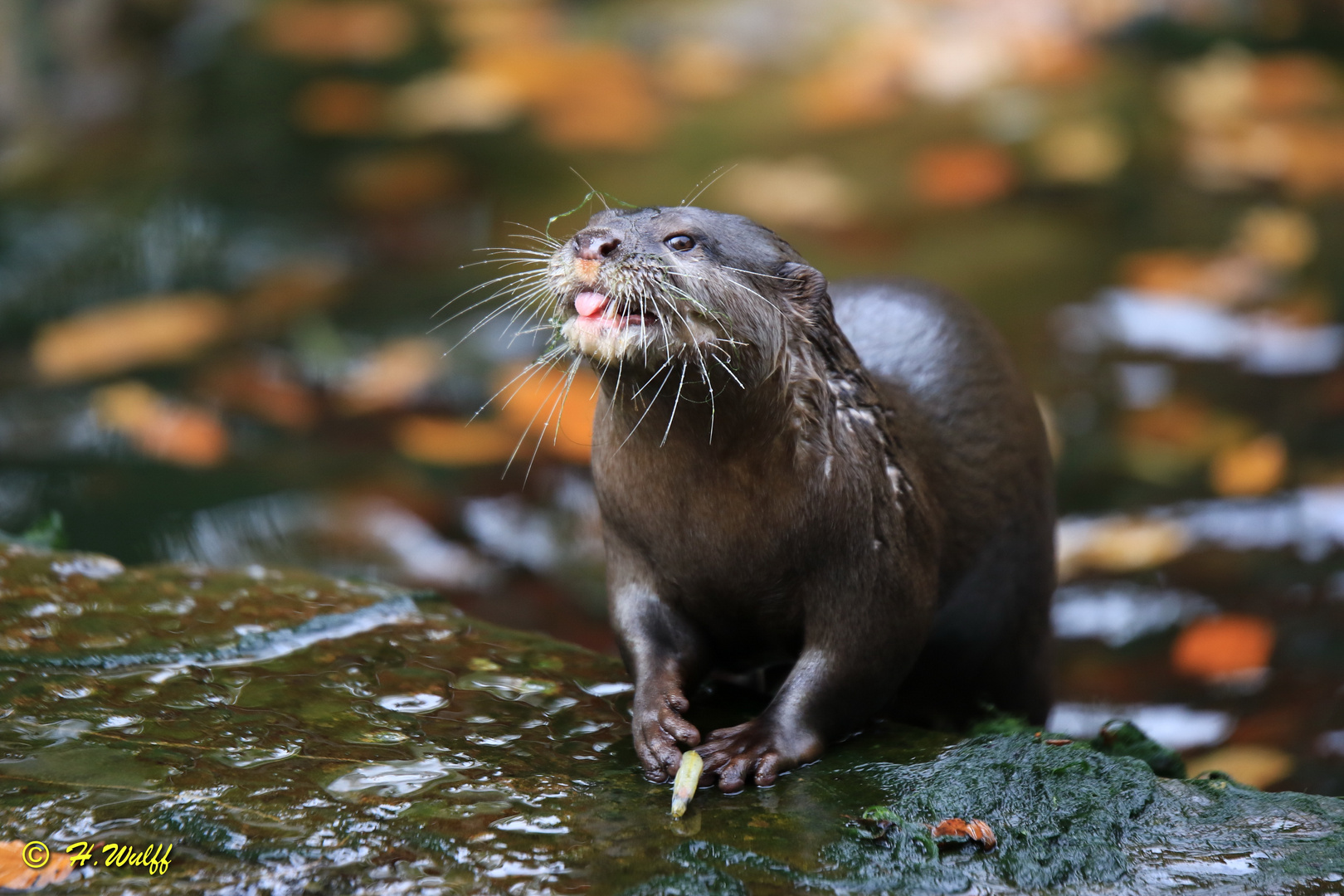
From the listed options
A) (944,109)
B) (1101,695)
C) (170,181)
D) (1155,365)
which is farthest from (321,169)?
(1101,695)

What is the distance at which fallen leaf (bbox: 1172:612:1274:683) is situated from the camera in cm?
474

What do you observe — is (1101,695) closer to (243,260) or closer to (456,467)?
(456,467)

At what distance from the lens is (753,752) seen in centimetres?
285

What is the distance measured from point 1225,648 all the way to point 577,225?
11.7ft

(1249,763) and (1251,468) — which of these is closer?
(1249,763)

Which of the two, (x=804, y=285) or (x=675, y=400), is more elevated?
(x=804, y=285)

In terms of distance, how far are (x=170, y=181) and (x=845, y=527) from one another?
5406mm

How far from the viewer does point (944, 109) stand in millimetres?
7727

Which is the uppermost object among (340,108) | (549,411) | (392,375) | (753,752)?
(340,108)

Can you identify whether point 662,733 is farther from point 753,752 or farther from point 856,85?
point 856,85

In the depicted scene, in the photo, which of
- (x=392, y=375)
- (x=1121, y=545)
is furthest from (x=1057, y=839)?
(x=392, y=375)

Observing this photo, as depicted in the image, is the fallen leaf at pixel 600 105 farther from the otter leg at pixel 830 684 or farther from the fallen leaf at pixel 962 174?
the otter leg at pixel 830 684

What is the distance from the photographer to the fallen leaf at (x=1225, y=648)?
4.74 metres

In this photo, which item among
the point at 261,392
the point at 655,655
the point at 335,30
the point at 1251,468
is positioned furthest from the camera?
the point at 335,30
